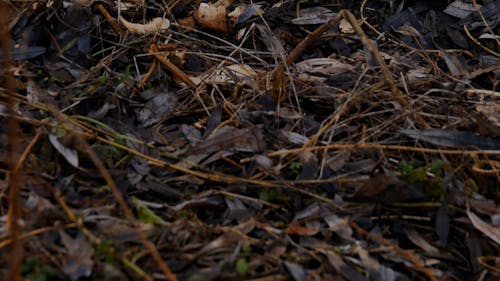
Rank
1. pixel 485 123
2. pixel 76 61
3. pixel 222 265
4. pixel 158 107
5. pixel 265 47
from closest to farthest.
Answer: pixel 222 265, pixel 485 123, pixel 158 107, pixel 76 61, pixel 265 47

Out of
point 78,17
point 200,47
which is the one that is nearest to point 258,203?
point 200,47

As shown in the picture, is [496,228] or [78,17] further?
[78,17]

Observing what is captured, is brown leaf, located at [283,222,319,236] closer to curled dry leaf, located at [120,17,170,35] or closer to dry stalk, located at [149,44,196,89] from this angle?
dry stalk, located at [149,44,196,89]

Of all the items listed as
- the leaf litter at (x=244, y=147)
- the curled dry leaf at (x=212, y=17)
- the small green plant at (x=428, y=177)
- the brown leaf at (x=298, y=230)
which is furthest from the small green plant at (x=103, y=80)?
the small green plant at (x=428, y=177)

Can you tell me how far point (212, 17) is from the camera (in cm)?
222

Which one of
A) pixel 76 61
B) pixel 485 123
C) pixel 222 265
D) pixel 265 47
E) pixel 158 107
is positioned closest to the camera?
pixel 222 265

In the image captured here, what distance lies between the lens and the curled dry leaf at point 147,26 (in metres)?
2.14

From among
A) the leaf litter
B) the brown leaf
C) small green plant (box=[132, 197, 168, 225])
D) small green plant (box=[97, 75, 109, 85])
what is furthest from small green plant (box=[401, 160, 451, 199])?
small green plant (box=[97, 75, 109, 85])

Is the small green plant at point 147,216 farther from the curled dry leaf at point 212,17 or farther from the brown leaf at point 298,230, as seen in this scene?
the curled dry leaf at point 212,17

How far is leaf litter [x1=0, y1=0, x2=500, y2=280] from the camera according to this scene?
147 centimetres

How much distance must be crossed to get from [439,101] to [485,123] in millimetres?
160

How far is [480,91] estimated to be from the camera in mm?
1991

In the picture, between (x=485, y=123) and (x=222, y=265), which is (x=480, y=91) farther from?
(x=222, y=265)

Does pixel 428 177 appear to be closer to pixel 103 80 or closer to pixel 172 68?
pixel 172 68
